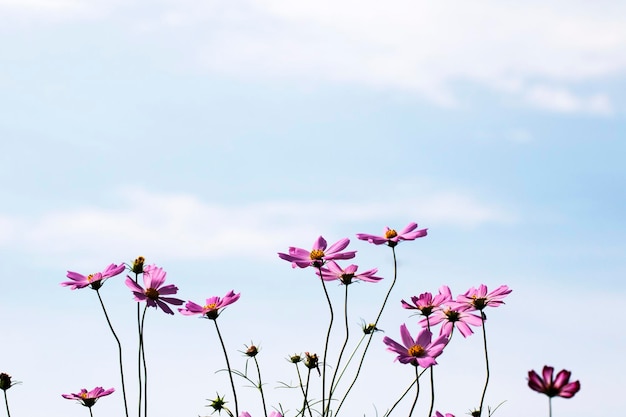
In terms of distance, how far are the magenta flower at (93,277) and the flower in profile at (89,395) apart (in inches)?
22.0

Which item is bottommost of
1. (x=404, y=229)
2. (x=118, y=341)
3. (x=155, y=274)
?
(x=118, y=341)

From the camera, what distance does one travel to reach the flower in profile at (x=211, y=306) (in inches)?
126

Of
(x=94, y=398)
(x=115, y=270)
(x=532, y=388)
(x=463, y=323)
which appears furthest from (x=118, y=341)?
(x=532, y=388)

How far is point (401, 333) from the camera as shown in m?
3.09

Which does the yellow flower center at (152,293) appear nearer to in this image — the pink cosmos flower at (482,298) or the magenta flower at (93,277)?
the magenta flower at (93,277)

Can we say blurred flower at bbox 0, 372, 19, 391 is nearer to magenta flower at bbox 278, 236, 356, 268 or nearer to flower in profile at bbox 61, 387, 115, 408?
flower in profile at bbox 61, 387, 115, 408

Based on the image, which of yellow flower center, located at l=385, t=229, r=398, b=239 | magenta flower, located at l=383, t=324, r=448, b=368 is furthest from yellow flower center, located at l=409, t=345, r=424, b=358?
yellow flower center, located at l=385, t=229, r=398, b=239

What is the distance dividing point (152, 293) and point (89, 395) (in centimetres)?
85

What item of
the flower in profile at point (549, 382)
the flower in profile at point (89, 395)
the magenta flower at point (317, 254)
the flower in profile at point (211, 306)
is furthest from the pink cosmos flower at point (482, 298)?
the flower in profile at point (89, 395)

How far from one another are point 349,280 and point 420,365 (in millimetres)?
588

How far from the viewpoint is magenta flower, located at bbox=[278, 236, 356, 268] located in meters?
3.12

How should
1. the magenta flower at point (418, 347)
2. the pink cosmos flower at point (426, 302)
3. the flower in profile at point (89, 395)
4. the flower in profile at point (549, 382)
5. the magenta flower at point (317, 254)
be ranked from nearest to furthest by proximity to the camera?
the flower in profile at point (549, 382) → the magenta flower at point (418, 347) → the magenta flower at point (317, 254) → the pink cosmos flower at point (426, 302) → the flower in profile at point (89, 395)

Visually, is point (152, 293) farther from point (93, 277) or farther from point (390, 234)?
point (390, 234)

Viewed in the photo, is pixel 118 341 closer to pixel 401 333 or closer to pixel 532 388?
pixel 401 333
